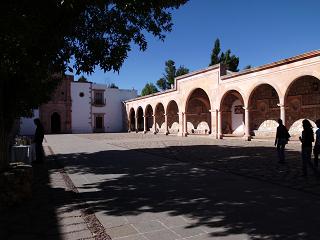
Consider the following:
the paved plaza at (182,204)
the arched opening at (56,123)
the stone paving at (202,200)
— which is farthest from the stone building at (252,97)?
the arched opening at (56,123)

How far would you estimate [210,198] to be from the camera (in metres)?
6.16

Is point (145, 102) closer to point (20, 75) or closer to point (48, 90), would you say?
point (48, 90)

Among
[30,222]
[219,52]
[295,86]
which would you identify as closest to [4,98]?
[30,222]

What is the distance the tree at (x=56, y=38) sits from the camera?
489 cm

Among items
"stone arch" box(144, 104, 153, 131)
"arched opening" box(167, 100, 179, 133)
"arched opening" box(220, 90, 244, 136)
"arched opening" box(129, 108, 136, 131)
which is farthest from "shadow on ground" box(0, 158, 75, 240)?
"arched opening" box(129, 108, 136, 131)

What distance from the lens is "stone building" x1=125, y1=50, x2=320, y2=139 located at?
62.5 ft

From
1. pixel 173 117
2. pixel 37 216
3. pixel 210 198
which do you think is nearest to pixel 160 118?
pixel 173 117

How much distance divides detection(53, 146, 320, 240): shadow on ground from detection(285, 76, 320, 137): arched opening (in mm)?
11480

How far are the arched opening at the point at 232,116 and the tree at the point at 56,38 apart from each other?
1947cm

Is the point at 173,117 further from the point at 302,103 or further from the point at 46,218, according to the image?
the point at 46,218

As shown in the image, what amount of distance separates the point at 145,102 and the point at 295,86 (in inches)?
819

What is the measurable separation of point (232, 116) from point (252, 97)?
211 inches

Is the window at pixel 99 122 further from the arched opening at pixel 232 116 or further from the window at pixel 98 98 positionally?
the arched opening at pixel 232 116

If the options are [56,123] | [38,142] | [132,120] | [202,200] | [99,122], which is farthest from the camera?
[99,122]
